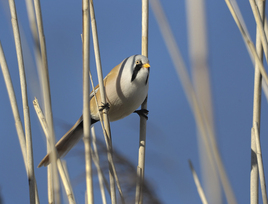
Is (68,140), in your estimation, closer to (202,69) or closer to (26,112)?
(26,112)

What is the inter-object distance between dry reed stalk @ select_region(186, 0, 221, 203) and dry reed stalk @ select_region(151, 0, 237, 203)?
0.04m

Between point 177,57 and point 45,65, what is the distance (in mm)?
491

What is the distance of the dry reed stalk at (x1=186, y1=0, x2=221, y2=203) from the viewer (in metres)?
0.61

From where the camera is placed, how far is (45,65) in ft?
3.28

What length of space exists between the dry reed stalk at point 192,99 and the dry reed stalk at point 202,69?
0.14 feet

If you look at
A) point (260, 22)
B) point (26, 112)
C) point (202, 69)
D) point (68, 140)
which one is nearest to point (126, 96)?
point (68, 140)

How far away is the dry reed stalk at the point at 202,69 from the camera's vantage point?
608 millimetres

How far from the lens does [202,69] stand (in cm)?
60

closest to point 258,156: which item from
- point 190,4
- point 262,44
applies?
point 262,44

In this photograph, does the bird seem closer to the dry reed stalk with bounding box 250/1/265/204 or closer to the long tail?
the long tail

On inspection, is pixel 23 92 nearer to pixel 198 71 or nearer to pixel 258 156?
pixel 198 71

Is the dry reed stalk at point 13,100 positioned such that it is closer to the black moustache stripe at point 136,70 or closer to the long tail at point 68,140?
the long tail at point 68,140

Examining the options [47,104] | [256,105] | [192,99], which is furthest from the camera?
[256,105]

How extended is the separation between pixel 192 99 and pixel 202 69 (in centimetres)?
15
